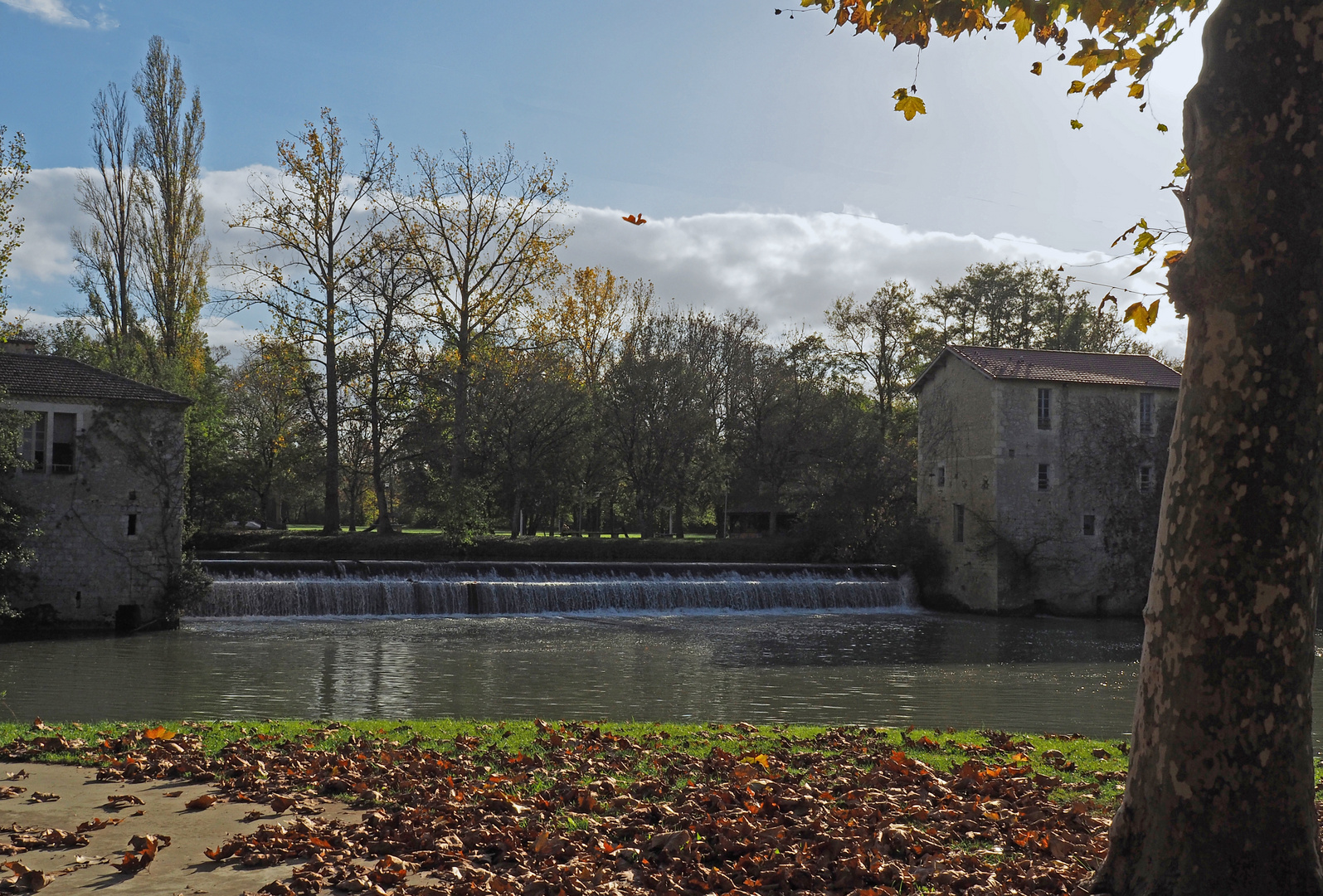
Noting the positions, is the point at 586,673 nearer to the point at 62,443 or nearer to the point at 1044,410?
the point at 62,443

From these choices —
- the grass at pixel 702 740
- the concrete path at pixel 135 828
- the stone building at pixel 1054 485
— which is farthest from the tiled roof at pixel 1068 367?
the concrete path at pixel 135 828

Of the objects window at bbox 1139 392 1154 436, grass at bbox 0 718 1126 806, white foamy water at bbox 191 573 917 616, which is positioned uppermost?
window at bbox 1139 392 1154 436

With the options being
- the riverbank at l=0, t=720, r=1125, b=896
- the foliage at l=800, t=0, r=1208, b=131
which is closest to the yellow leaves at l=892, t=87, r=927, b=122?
the foliage at l=800, t=0, r=1208, b=131

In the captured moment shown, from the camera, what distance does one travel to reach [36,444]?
746 inches

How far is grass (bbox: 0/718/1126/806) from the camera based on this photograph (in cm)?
632

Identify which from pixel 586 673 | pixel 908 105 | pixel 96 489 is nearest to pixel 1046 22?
pixel 908 105

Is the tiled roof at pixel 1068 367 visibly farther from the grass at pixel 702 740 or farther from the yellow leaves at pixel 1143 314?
the yellow leaves at pixel 1143 314

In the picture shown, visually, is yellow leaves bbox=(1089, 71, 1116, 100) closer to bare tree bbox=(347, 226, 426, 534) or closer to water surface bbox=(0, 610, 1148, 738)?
water surface bbox=(0, 610, 1148, 738)

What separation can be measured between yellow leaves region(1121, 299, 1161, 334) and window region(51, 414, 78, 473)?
780 inches

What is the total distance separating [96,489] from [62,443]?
1.08 m

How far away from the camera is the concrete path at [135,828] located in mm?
3811

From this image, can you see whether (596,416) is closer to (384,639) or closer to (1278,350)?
(384,639)

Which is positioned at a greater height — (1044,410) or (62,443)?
(1044,410)

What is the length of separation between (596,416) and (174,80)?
62.6ft
